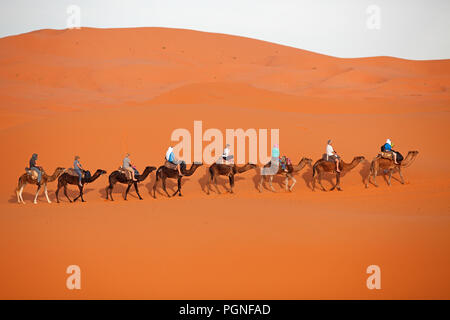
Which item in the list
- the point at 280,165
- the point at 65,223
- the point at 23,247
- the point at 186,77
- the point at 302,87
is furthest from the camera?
the point at 186,77

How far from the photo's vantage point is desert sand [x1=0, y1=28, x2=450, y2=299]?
420 inches

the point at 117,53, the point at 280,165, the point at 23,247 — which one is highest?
the point at 117,53

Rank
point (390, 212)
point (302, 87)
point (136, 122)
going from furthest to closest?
1. point (302, 87)
2. point (136, 122)
3. point (390, 212)

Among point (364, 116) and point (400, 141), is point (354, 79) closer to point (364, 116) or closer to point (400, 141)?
point (364, 116)

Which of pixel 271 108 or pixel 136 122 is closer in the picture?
pixel 136 122

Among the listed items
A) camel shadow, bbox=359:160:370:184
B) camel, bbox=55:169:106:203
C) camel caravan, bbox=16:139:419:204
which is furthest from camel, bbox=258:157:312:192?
camel, bbox=55:169:106:203

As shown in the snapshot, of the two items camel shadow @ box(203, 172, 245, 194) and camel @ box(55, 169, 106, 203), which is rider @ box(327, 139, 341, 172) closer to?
camel shadow @ box(203, 172, 245, 194)

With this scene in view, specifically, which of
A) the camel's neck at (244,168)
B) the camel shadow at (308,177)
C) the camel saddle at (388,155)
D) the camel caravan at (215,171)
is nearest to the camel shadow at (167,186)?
the camel caravan at (215,171)

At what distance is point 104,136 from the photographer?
90.3 ft

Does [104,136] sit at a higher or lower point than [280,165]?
higher

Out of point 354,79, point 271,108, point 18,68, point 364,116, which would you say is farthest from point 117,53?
point 364,116

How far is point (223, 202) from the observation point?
18.3m

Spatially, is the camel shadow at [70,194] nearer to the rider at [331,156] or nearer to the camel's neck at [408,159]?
the rider at [331,156]

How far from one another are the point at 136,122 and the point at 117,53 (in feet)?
128
